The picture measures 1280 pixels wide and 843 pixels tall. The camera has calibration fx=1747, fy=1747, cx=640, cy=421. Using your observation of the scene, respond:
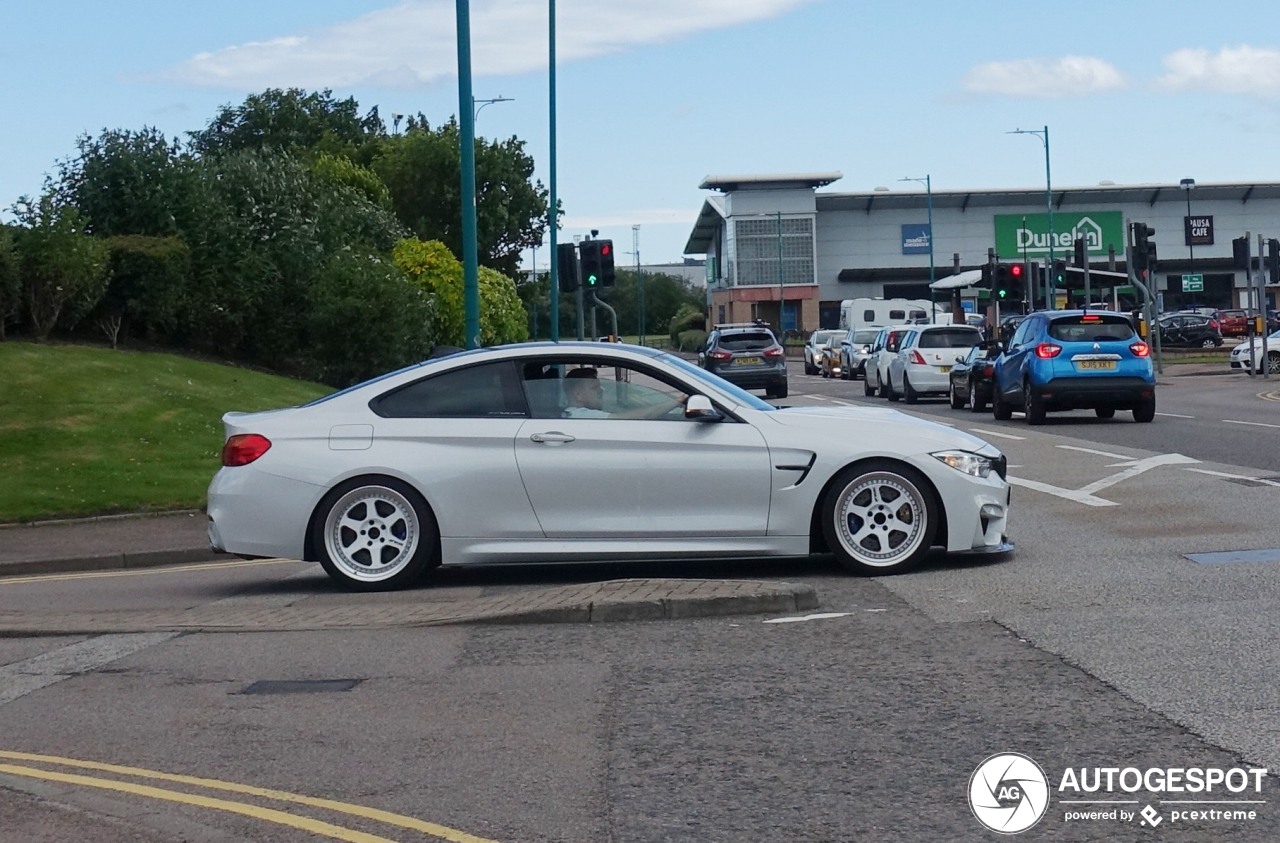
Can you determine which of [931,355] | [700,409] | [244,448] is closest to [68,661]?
[244,448]

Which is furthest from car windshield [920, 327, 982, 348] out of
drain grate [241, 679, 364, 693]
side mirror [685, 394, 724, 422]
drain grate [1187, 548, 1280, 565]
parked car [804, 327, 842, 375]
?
drain grate [241, 679, 364, 693]

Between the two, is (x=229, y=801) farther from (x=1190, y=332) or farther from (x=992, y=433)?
(x=1190, y=332)

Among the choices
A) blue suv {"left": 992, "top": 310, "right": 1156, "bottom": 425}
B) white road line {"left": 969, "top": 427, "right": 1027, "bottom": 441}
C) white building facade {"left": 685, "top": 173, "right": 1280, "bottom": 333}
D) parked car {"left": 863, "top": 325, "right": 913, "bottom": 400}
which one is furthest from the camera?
white building facade {"left": 685, "top": 173, "right": 1280, "bottom": 333}

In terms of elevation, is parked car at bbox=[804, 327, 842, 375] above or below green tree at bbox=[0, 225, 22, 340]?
below

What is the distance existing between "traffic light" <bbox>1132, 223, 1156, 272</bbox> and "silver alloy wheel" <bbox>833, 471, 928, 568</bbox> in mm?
38991

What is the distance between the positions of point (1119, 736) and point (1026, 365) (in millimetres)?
20746

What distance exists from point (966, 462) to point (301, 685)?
→ 4.35 meters

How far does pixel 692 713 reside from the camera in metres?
6.65

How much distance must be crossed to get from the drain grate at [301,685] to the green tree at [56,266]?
18.6 meters

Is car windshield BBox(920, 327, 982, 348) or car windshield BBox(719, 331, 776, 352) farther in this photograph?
car windshield BBox(719, 331, 776, 352)

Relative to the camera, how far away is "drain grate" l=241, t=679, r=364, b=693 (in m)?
7.55

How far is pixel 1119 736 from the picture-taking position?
5953mm

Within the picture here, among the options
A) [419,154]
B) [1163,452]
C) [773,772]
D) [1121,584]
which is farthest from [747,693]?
[419,154]

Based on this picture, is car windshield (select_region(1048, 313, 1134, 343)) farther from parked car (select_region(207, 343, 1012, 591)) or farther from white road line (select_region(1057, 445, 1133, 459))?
parked car (select_region(207, 343, 1012, 591))
